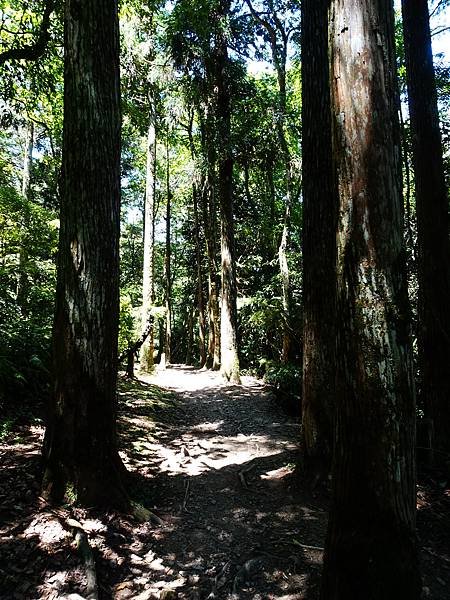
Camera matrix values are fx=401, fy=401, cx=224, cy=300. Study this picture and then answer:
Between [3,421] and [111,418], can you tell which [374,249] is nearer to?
[111,418]

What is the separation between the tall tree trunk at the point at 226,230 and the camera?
1260 cm

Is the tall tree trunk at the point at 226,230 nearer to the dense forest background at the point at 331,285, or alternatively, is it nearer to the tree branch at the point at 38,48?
the dense forest background at the point at 331,285

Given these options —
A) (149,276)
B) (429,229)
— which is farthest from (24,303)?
(429,229)

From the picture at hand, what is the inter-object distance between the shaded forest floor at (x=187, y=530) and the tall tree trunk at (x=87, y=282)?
0.38 m

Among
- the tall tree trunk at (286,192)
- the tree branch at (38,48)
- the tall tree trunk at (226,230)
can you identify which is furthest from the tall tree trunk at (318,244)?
the tall tree trunk at (226,230)

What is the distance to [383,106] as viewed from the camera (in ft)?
8.21

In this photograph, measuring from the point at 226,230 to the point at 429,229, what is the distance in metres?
8.00

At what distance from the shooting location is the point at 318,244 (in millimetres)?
4859

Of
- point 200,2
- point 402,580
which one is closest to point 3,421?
point 402,580

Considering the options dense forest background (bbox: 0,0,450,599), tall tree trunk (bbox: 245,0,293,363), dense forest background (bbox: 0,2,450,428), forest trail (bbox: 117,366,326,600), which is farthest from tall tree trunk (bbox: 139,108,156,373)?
forest trail (bbox: 117,366,326,600)

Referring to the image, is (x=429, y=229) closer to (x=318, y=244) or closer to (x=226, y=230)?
(x=318, y=244)

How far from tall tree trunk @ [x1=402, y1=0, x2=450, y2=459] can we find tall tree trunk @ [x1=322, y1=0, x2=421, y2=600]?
3294mm

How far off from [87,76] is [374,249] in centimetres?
339

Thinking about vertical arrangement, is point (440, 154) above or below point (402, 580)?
above
